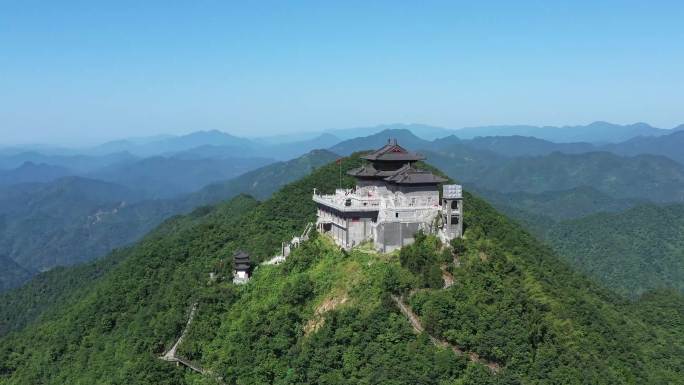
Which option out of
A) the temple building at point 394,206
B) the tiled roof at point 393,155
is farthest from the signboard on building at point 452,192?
the tiled roof at point 393,155

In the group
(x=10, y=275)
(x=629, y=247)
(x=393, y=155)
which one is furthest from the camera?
(x=10, y=275)

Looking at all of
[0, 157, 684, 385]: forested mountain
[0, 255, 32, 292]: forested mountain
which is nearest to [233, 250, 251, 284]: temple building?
[0, 157, 684, 385]: forested mountain

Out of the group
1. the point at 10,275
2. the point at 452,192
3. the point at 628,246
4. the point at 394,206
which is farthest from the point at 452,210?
the point at 10,275

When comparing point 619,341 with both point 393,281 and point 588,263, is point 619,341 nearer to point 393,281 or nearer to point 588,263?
point 393,281

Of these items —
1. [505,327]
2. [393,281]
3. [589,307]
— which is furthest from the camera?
[589,307]

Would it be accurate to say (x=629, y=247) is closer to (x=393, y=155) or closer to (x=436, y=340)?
(x=393, y=155)

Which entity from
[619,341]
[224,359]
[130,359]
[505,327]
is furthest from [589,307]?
[130,359]
